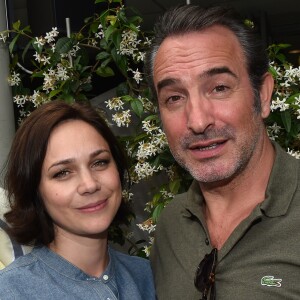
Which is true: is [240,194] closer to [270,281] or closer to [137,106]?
[270,281]

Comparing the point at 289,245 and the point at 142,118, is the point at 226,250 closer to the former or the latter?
the point at 289,245

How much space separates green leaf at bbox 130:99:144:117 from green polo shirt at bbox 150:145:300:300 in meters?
0.87

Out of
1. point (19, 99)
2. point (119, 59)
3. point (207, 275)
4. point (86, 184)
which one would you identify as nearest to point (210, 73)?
point (86, 184)

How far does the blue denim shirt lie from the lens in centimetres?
179

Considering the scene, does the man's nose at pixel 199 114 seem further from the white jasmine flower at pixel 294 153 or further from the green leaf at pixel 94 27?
the green leaf at pixel 94 27

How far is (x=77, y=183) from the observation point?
6.15 ft

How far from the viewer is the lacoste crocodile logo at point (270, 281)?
5.59 ft

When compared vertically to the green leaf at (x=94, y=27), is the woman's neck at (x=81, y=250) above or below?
below

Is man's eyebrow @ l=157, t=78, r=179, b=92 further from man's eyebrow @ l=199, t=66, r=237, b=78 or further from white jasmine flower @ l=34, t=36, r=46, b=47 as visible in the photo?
white jasmine flower @ l=34, t=36, r=46, b=47

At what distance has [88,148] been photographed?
1915 mm

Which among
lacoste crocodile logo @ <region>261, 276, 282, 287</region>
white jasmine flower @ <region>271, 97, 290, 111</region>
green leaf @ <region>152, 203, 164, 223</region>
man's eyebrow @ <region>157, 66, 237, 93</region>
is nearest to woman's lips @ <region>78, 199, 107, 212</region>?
man's eyebrow @ <region>157, 66, 237, 93</region>

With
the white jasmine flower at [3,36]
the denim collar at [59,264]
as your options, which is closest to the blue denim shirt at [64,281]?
the denim collar at [59,264]

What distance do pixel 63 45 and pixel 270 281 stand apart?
175 centimetres

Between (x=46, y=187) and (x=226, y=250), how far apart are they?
0.58 m
